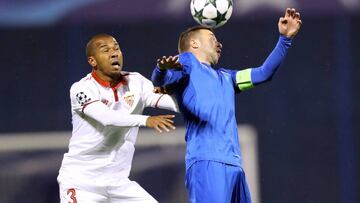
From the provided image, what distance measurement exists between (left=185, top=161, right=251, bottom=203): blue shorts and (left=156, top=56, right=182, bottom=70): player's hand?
0.49 m

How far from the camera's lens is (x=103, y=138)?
5.77 metres

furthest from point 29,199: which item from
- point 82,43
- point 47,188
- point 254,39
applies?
point 254,39

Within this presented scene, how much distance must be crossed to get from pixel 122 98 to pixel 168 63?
2.41ft

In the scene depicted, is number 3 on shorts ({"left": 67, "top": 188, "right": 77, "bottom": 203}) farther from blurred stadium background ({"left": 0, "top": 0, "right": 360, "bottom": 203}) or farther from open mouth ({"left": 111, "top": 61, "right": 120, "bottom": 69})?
blurred stadium background ({"left": 0, "top": 0, "right": 360, "bottom": 203})

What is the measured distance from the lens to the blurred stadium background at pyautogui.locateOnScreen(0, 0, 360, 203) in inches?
280

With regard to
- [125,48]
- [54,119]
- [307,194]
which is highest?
[125,48]

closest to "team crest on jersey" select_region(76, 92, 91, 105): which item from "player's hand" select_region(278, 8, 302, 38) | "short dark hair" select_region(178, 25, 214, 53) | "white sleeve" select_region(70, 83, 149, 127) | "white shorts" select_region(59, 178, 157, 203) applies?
"white sleeve" select_region(70, 83, 149, 127)

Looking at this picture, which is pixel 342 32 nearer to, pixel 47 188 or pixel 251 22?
pixel 251 22

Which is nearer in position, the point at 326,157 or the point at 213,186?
the point at 213,186

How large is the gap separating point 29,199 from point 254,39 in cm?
185

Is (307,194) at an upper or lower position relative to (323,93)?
lower

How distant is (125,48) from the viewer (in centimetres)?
723

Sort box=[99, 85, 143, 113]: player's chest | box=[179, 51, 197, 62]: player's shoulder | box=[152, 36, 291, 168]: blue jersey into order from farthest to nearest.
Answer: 1. box=[99, 85, 143, 113]: player's chest
2. box=[179, 51, 197, 62]: player's shoulder
3. box=[152, 36, 291, 168]: blue jersey

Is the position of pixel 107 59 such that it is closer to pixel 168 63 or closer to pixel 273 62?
pixel 168 63
